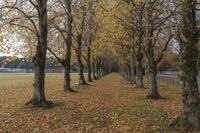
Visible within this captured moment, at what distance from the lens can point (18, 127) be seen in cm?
1310

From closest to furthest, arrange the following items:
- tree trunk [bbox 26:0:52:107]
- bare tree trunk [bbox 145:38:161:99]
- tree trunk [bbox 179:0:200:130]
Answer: tree trunk [bbox 179:0:200:130]
tree trunk [bbox 26:0:52:107]
bare tree trunk [bbox 145:38:161:99]

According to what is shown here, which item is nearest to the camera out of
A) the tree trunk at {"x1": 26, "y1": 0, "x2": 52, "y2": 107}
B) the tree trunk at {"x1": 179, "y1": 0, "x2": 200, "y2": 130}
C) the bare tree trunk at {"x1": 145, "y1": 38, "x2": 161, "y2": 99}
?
the tree trunk at {"x1": 179, "y1": 0, "x2": 200, "y2": 130}

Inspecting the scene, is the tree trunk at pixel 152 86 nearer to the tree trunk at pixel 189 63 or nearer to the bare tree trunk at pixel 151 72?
the bare tree trunk at pixel 151 72

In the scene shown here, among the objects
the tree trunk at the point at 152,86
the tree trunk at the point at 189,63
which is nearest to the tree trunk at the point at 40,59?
the tree trunk at the point at 152,86

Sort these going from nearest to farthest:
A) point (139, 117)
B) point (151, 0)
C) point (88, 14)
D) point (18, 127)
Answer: point (18, 127)
point (139, 117)
point (151, 0)
point (88, 14)

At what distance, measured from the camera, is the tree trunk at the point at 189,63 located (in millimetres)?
11539

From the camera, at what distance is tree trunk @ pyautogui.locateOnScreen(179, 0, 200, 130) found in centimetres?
1154

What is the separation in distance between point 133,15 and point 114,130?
15848mm

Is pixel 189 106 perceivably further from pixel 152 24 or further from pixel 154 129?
pixel 152 24

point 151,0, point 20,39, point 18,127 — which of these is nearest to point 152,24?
point 151,0

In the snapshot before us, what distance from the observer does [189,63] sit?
38.8 feet

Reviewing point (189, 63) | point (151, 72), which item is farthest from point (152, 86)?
point (189, 63)

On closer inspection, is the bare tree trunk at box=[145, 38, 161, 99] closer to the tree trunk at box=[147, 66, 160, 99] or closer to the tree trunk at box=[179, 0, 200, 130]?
the tree trunk at box=[147, 66, 160, 99]

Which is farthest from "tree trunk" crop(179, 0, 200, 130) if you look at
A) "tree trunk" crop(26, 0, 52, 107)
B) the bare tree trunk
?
the bare tree trunk
